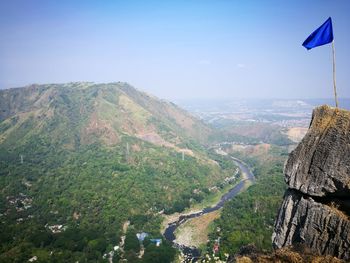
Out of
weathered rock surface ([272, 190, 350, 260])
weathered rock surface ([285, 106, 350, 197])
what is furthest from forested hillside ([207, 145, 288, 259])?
weathered rock surface ([285, 106, 350, 197])

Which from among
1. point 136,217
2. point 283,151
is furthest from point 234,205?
point 283,151

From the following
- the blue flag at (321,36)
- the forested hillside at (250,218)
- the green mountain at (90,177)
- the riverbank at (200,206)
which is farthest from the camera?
the riverbank at (200,206)

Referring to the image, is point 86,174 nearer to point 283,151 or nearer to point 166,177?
point 166,177

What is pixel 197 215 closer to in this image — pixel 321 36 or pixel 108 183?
pixel 108 183

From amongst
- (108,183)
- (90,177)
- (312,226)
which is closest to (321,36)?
(312,226)

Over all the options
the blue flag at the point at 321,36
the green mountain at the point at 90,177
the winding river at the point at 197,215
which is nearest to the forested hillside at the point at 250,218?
the winding river at the point at 197,215

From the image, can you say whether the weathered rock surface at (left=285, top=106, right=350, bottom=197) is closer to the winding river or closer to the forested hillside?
the winding river

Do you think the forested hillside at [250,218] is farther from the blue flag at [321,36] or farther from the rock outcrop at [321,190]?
the blue flag at [321,36]
